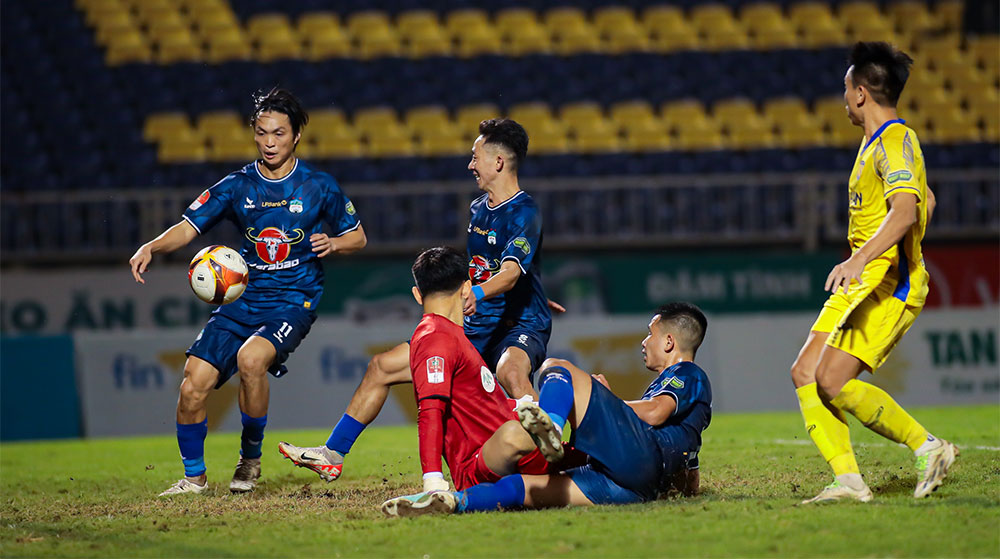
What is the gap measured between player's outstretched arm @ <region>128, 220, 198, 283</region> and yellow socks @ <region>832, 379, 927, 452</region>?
13.4 feet

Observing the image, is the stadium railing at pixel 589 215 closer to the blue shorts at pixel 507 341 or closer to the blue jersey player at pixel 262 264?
the blue jersey player at pixel 262 264

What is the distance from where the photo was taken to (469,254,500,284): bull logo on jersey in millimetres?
7020

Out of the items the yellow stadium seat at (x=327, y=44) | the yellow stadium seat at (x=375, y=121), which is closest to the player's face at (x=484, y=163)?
the yellow stadium seat at (x=375, y=121)

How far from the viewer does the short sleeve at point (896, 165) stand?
18.0ft

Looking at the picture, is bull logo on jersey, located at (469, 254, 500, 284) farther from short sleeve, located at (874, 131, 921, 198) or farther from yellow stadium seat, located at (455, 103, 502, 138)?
yellow stadium seat, located at (455, 103, 502, 138)

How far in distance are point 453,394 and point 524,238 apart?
1.37 m

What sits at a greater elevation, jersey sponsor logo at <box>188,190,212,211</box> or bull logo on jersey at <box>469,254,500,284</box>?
jersey sponsor logo at <box>188,190,212,211</box>

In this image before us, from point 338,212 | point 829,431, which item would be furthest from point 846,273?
point 338,212

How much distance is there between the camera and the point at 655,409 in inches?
233

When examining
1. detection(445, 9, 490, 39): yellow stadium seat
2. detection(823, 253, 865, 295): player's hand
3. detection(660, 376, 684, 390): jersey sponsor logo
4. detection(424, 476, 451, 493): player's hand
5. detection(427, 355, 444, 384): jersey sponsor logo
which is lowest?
detection(424, 476, 451, 493): player's hand

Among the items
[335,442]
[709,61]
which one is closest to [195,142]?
[709,61]

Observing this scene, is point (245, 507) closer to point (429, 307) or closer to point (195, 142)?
point (429, 307)

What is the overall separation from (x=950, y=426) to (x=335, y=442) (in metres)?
6.30

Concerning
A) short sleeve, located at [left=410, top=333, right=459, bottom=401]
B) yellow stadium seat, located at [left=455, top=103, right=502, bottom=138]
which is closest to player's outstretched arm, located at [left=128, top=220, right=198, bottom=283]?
short sleeve, located at [left=410, top=333, right=459, bottom=401]
